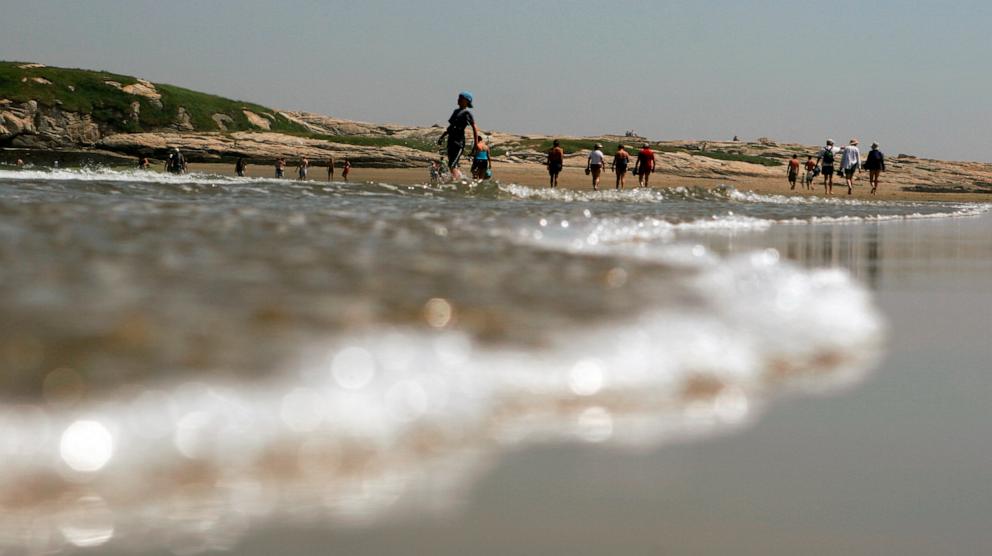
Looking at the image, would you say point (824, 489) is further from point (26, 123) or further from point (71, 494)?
point (26, 123)

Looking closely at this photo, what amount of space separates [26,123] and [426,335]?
82096mm

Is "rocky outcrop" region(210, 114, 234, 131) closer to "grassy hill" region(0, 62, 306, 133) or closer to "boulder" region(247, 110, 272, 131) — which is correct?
"grassy hill" region(0, 62, 306, 133)

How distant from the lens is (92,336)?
269cm

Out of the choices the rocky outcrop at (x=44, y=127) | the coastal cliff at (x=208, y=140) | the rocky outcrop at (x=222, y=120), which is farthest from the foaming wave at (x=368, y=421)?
the rocky outcrop at (x=222, y=120)

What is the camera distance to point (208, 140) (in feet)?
235

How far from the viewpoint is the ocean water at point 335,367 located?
1.86 m

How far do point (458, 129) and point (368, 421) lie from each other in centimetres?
1588

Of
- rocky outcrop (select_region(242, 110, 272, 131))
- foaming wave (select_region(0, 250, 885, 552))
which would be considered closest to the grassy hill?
rocky outcrop (select_region(242, 110, 272, 131))

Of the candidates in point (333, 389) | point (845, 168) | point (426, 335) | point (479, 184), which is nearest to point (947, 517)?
point (333, 389)

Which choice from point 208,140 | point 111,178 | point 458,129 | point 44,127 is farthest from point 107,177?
point 44,127

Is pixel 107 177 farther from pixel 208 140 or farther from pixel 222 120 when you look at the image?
pixel 222 120

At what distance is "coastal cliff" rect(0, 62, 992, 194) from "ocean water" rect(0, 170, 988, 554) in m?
56.1

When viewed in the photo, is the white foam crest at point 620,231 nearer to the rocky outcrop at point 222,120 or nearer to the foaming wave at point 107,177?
the foaming wave at point 107,177

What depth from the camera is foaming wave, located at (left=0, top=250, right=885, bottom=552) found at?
5.89 feet
